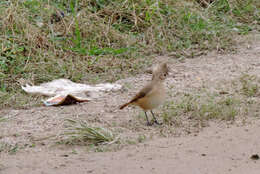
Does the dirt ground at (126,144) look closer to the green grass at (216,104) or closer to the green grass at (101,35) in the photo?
the green grass at (216,104)

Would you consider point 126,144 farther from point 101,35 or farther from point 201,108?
point 101,35

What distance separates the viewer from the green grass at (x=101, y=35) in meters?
6.30

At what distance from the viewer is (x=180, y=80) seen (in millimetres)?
6051

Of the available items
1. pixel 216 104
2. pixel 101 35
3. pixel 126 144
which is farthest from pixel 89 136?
pixel 101 35

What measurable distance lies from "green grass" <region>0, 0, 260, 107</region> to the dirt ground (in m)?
0.82

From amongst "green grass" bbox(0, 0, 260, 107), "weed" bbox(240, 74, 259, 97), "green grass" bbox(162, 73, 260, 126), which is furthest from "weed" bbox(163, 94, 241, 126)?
"green grass" bbox(0, 0, 260, 107)

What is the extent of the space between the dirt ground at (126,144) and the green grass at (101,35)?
824 millimetres

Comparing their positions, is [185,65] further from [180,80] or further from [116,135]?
[116,135]

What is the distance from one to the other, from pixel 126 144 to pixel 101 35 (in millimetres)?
3174

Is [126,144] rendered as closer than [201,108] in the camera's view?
Yes

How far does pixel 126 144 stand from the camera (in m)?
4.21

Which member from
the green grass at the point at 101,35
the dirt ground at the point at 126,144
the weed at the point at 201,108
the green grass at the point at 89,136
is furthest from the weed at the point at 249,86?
the green grass at the point at 89,136

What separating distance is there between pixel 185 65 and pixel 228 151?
2729mm

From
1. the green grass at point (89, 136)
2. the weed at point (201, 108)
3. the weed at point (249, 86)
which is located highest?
the weed at point (249, 86)
